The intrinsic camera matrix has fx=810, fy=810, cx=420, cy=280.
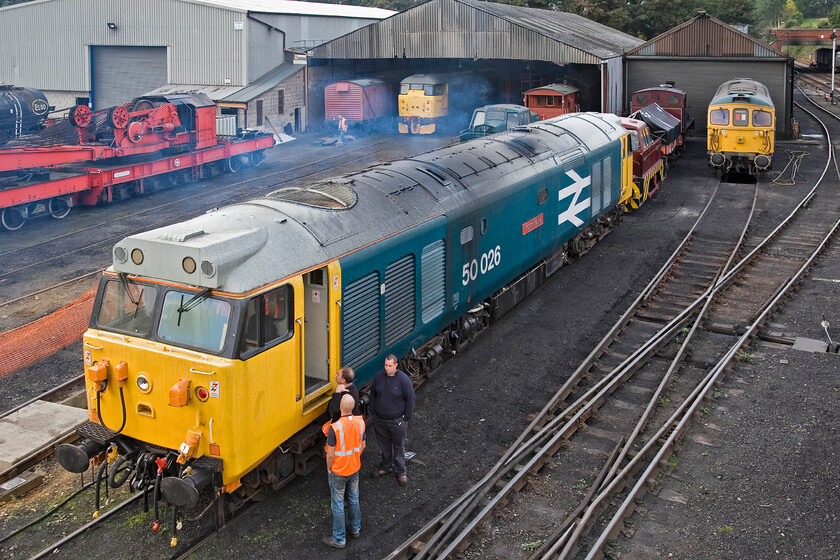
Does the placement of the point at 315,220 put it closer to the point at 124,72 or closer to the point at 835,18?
the point at 124,72

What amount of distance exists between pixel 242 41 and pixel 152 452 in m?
32.3

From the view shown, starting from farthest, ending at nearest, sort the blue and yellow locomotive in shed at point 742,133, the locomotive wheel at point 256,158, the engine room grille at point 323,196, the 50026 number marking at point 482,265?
the locomotive wheel at point 256,158 → the blue and yellow locomotive in shed at point 742,133 → the 50026 number marking at point 482,265 → the engine room grille at point 323,196

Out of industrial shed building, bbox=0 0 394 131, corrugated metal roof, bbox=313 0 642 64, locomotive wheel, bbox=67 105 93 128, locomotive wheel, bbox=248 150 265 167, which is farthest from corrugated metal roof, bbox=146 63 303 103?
locomotive wheel, bbox=67 105 93 128

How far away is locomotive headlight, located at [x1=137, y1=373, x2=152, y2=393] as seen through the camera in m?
7.72

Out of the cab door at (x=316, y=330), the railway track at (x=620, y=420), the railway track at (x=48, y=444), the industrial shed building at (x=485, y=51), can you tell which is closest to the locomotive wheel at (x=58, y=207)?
the railway track at (x=48, y=444)

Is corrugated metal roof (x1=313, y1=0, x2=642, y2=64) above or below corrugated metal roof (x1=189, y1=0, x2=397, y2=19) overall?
below

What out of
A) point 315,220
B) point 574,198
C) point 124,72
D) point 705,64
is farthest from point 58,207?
point 705,64

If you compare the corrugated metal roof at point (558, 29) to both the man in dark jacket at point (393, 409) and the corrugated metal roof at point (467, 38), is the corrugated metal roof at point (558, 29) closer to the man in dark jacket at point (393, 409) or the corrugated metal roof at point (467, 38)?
the corrugated metal roof at point (467, 38)

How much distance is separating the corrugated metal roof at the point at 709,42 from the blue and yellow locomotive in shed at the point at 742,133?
375 inches

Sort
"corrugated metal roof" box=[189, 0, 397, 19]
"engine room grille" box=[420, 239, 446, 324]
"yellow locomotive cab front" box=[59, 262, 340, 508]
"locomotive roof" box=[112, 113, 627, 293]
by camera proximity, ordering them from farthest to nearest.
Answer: "corrugated metal roof" box=[189, 0, 397, 19]
"engine room grille" box=[420, 239, 446, 324]
"locomotive roof" box=[112, 113, 627, 293]
"yellow locomotive cab front" box=[59, 262, 340, 508]

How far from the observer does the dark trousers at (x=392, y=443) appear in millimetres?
8828

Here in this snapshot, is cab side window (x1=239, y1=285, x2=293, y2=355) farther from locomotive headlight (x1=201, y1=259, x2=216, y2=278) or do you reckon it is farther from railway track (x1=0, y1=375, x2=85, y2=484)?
railway track (x1=0, y1=375, x2=85, y2=484)

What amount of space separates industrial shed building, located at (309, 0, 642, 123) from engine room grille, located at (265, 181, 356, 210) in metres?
25.4

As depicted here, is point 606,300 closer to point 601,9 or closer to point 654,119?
point 654,119
